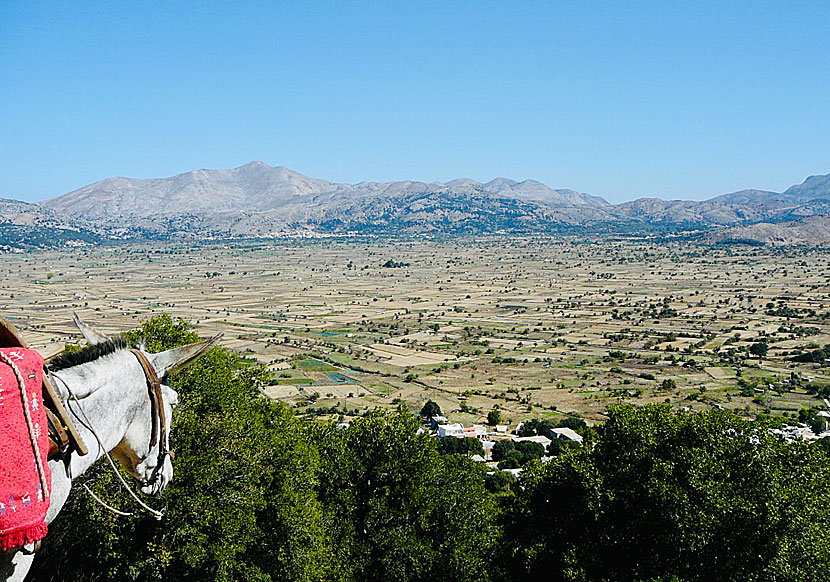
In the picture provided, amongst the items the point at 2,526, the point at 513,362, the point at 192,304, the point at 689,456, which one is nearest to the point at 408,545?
the point at 689,456

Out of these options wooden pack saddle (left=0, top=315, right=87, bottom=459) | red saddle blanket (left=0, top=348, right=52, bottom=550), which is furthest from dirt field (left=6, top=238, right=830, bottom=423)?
red saddle blanket (left=0, top=348, right=52, bottom=550)

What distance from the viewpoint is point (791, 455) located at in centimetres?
1770

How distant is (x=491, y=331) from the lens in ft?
340

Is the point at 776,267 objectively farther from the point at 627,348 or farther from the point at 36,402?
the point at 36,402

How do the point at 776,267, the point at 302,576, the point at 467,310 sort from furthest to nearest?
the point at 776,267, the point at 467,310, the point at 302,576

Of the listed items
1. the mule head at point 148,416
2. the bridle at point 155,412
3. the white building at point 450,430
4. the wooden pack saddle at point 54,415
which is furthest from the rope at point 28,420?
the white building at point 450,430

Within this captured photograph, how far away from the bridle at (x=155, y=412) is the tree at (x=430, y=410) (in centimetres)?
5101

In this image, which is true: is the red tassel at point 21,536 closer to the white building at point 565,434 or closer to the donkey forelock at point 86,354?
the donkey forelock at point 86,354

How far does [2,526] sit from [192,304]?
131 meters

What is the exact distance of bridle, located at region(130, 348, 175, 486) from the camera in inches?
201

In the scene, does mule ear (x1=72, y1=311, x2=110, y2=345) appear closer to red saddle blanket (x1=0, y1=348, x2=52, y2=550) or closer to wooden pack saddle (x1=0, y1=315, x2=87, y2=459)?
wooden pack saddle (x1=0, y1=315, x2=87, y2=459)

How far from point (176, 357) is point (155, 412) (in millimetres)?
507

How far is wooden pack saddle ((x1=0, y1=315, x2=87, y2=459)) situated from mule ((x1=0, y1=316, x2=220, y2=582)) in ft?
0.46

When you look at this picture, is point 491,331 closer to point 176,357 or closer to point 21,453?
point 176,357
